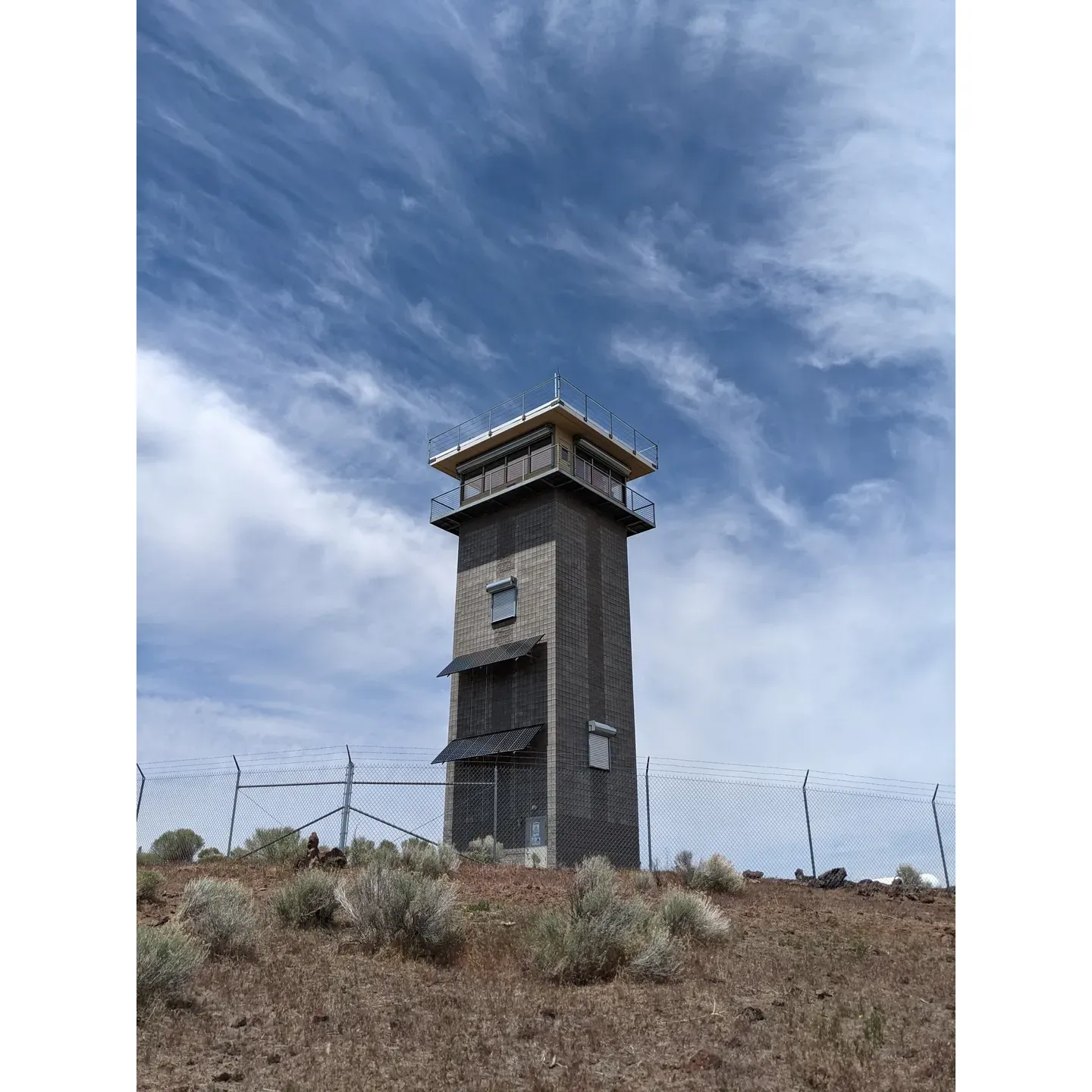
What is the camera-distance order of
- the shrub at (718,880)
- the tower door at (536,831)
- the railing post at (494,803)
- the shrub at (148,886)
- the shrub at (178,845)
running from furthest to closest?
the tower door at (536,831) < the railing post at (494,803) < the shrub at (178,845) < the shrub at (718,880) < the shrub at (148,886)

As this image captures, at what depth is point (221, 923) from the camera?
9570 mm

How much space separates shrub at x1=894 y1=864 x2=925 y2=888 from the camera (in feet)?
68.6

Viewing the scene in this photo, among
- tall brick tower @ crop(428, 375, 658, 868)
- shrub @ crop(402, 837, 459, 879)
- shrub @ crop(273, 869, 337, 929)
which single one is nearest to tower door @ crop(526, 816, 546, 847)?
tall brick tower @ crop(428, 375, 658, 868)

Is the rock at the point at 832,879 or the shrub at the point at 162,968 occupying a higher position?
the shrub at the point at 162,968

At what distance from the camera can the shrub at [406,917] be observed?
10000 millimetres

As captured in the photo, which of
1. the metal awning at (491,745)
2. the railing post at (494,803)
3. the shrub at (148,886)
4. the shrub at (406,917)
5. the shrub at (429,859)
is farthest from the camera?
the metal awning at (491,745)

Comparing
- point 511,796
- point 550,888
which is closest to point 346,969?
point 550,888

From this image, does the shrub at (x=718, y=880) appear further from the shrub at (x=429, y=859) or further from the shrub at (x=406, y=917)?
the shrub at (x=406, y=917)

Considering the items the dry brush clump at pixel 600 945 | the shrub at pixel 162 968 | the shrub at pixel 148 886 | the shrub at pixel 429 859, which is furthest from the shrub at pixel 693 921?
the shrub at pixel 148 886

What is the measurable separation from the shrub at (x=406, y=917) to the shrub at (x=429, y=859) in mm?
5006

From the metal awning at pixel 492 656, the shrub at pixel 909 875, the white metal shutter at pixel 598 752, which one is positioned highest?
the metal awning at pixel 492 656

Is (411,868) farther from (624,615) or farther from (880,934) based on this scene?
(624,615)

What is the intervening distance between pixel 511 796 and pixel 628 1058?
19.1 m
